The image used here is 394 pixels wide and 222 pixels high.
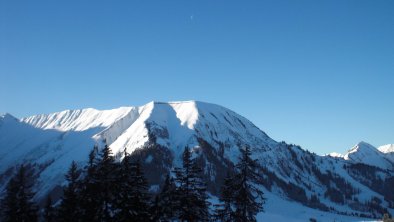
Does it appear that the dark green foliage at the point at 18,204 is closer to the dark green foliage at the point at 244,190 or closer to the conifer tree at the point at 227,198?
the conifer tree at the point at 227,198

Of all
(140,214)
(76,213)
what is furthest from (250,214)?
(76,213)

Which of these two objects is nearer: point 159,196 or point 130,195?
point 130,195

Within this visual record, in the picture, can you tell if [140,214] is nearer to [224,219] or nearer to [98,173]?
[98,173]

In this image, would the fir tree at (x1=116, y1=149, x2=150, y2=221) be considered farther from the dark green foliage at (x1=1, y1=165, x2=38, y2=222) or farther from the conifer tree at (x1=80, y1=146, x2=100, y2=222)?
the dark green foliage at (x1=1, y1=165, x2=38, y2=222)

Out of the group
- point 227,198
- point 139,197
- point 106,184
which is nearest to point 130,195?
point 139,197

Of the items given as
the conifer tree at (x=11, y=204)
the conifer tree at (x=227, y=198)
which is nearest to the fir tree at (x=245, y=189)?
the conifer tree at (x=227, y=198)

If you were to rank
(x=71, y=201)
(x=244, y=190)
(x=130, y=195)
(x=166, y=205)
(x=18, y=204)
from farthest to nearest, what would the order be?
(x=18, y=204), (x=71, y=201), (x=166, y=205), (x=244, y=190), (x=130, y=195)

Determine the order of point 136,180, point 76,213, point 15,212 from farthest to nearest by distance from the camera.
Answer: point 15,212 < point 76,213 < point 136,180

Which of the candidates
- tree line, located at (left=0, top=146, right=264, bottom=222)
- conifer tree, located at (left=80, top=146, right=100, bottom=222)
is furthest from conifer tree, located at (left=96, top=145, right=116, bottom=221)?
conifer tree, located at (left=80, top=146, right=100, bottom=222)

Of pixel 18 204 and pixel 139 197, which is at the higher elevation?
pixel 139 197

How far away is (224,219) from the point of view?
40969 mm

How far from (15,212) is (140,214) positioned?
18.3 metres

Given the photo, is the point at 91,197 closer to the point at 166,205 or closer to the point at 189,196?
the point at 166,205

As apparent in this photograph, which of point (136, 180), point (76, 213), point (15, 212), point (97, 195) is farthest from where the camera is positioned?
point (15, 212)
